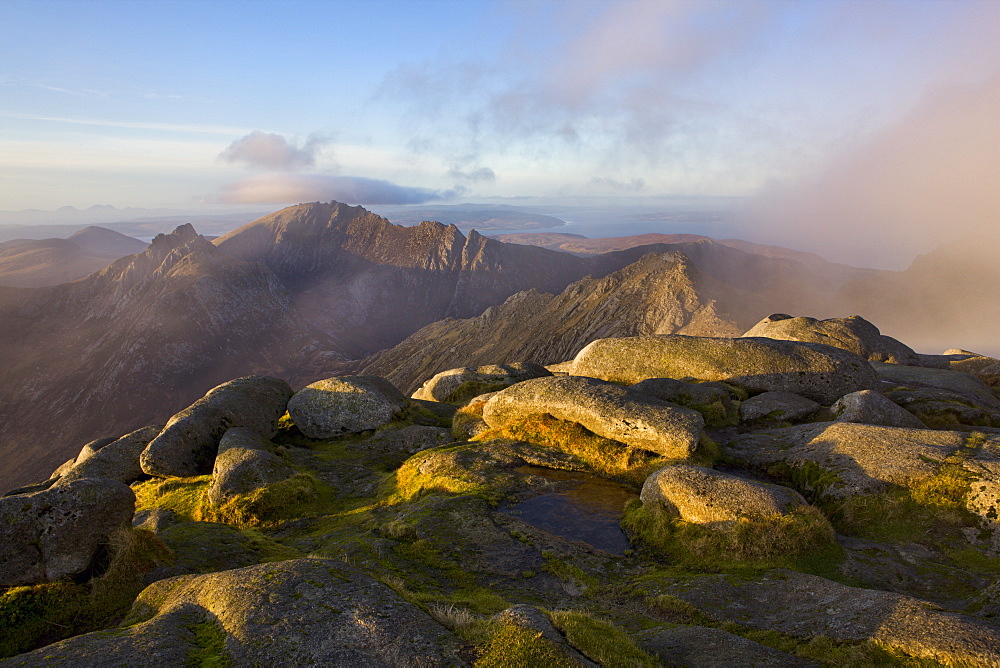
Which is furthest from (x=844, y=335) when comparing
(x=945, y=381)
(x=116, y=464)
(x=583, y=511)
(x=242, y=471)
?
(x=116, y=464)

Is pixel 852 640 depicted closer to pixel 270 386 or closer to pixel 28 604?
pixel 28 604

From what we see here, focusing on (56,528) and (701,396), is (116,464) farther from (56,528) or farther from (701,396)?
(701,396)

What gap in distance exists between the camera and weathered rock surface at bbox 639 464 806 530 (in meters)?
14.3

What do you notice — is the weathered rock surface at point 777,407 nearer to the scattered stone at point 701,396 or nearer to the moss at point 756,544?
the scattered stone at point 701,396

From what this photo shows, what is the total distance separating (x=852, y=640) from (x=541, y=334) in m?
129

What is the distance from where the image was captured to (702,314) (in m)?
110

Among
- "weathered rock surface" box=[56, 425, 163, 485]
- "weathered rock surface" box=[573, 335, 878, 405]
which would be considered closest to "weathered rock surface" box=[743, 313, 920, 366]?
"weathered rock surface" box=[573, 335, 878, 405]

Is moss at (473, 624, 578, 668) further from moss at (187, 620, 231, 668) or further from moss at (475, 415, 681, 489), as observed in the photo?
moss at (475, 415, 681, 489)

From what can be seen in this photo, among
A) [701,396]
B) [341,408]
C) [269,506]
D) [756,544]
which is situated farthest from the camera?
[341,408]

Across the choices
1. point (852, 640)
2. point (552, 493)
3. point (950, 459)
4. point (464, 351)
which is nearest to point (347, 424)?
point (552, 493)

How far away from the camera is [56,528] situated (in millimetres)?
11492

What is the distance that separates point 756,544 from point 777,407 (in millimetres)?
13799

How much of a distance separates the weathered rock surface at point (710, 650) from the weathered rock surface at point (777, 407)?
17598 mm

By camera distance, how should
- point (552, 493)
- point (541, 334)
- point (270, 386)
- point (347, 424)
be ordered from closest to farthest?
point (552, 493)
point (347, 424)
point (270, 386)
point (541, 334)
